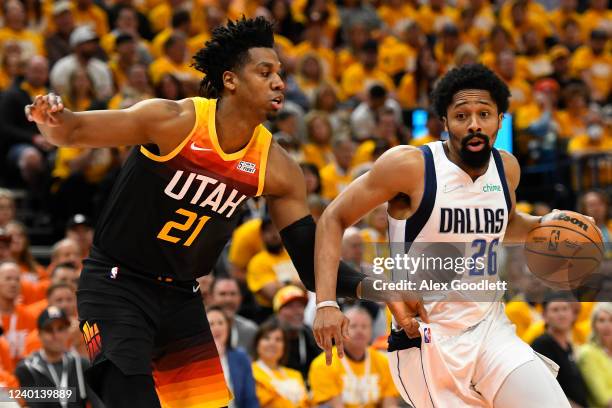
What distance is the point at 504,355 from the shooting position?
5.14 metres

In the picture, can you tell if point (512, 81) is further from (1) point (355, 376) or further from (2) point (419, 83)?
(1) point (355, 376)

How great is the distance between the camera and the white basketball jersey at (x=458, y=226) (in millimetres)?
5309

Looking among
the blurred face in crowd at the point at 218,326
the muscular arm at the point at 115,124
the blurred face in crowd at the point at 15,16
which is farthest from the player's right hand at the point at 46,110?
the blurred face in crowd at the point at 15,16

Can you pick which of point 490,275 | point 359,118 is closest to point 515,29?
point 359,118

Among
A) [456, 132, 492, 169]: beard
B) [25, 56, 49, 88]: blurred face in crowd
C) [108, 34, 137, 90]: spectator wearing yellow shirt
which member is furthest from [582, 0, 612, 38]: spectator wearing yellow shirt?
[456, 132, 492, 169]: beard

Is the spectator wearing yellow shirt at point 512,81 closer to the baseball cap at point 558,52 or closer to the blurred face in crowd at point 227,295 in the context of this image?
the baseball cap at point 558,52

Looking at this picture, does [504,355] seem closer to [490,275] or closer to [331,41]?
[490,275]

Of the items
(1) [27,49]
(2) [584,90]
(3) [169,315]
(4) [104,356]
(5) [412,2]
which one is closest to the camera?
(4) [104,356]

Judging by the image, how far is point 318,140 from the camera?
41.3ft

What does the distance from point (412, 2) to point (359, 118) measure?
4503 mm

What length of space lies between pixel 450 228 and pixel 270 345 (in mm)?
3683

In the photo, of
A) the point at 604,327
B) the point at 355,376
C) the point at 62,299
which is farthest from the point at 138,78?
the point at 604,327

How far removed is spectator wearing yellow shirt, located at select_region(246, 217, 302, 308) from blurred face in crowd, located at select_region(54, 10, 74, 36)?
3.88 metres

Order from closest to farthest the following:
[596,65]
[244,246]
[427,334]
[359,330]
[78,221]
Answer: [427,334], [359,330], [78,221], [244,246], [596,65]
